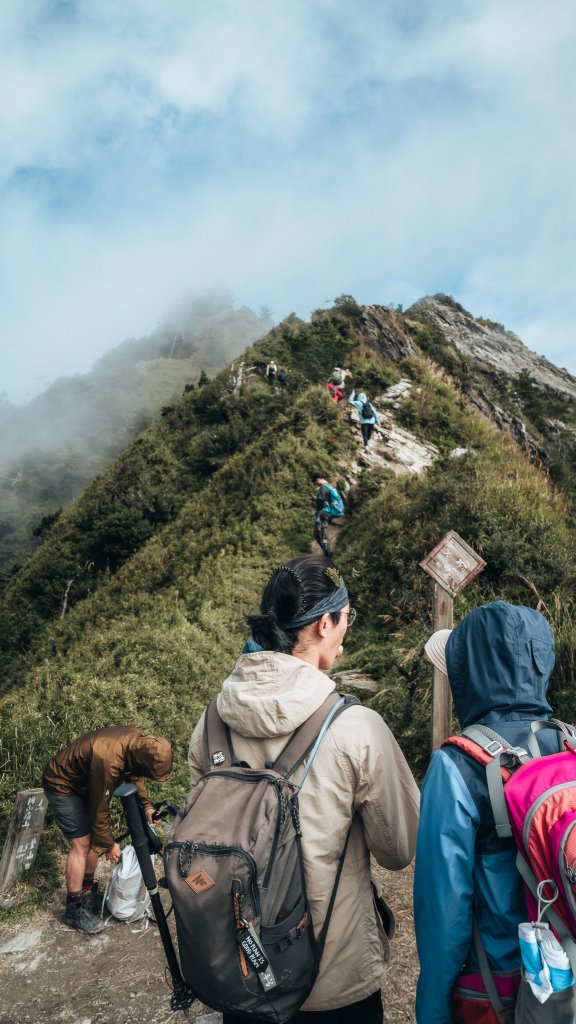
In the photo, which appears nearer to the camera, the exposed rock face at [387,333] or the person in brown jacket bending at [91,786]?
the person in brown jacket bending at [91,786]

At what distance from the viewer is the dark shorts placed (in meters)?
4.39

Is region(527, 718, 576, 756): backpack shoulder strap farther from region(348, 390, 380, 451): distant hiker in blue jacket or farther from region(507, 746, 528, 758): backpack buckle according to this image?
region(348, 390, 380, 451): distant hiker in blue jacket

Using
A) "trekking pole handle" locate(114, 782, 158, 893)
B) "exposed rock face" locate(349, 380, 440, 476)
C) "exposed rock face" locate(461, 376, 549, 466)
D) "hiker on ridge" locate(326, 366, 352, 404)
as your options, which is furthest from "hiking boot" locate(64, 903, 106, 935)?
"exposed rock face" locate(461, 376, 549, 466)

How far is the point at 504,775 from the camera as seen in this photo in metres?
1.62

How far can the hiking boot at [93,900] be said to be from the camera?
4520 millimetres

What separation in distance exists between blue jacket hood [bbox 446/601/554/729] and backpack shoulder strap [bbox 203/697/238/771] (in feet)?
2.38

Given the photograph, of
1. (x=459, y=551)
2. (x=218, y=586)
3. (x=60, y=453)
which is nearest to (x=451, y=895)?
(x=459, y=551)

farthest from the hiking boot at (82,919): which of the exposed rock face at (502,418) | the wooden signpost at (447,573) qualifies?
the exposed rock face at (502,418)

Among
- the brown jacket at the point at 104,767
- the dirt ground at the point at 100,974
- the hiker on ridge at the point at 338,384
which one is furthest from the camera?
the hiker on ridge at the point at 338,384

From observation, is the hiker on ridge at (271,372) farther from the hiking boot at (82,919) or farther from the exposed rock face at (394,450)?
the hiking boot at (82,919)

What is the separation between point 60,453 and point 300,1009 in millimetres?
64645

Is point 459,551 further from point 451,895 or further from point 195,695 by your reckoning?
point 195,695

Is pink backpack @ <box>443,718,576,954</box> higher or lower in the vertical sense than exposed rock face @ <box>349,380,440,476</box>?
lower

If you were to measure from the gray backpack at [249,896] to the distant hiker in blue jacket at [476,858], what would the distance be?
32 cm
